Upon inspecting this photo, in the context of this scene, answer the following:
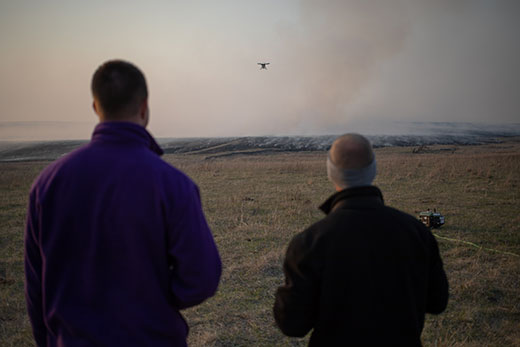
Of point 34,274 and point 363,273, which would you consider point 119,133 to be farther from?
point 363,273

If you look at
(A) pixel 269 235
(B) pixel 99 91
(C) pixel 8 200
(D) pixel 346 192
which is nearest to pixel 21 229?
(C) pixel 8 200

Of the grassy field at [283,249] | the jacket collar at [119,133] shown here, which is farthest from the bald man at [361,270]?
the grassy field at [283,249]

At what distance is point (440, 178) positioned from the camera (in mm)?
14812

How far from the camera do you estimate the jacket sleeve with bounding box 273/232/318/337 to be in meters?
1.85

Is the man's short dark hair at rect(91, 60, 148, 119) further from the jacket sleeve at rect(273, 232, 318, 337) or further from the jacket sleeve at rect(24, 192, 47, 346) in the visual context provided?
the jacket sleeve at rect(273, 232, 318, 337)

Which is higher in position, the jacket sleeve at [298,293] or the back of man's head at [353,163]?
the back of man's head at [353,163]

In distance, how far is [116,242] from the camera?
1.64m

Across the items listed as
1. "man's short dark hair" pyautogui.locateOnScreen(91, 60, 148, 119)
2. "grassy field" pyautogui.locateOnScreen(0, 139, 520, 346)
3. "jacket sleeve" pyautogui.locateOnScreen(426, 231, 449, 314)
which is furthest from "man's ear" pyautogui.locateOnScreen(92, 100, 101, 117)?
"grassy field" pyautogui.locateOnScreen(0, 139, 520, 346)

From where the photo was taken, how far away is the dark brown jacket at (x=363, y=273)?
1780 mm

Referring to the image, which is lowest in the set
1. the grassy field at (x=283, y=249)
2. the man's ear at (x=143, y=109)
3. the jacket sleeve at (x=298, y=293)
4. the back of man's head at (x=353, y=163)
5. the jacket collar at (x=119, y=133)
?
the grassy field at (x=283, y=249)

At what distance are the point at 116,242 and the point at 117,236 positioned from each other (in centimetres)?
3

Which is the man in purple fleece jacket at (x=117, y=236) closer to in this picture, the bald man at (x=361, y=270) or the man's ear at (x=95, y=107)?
the man's ear at (x=95, y=107)

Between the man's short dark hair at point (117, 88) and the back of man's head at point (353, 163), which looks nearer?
the man's short dark hair at point (117, 88)

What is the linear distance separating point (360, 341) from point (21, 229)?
963 centimetres
